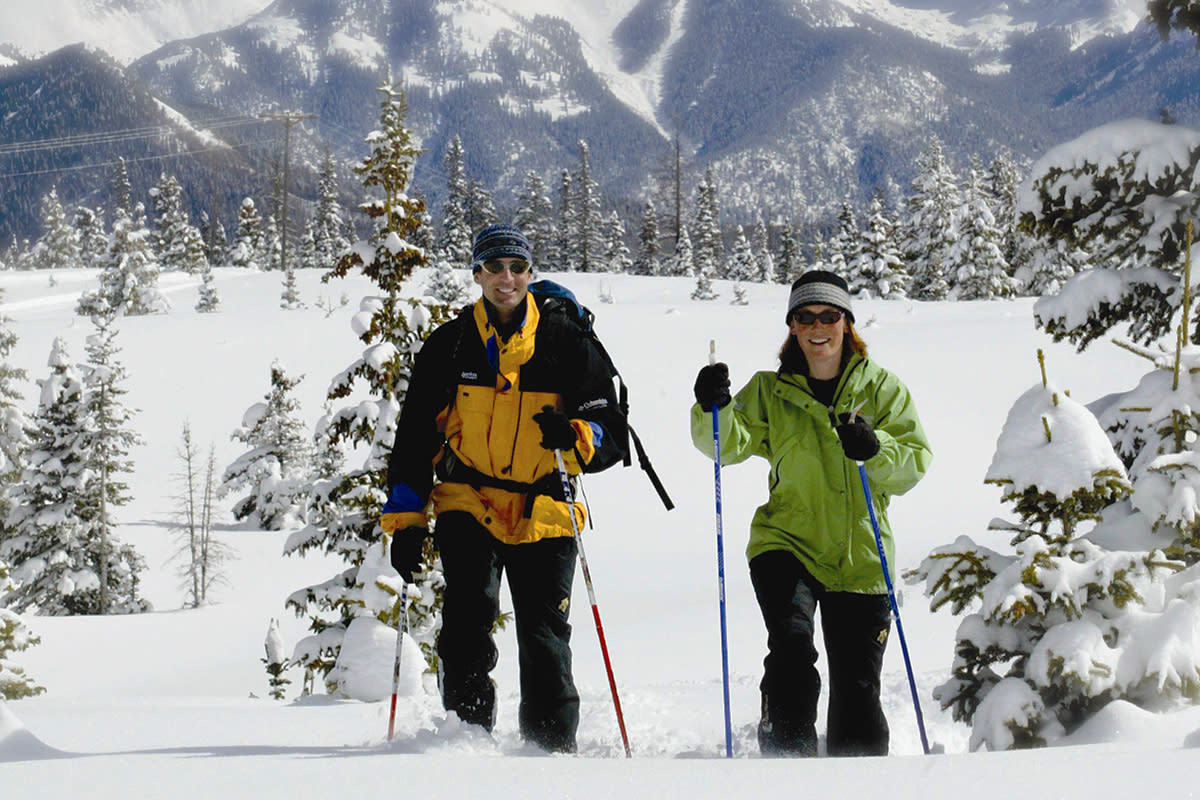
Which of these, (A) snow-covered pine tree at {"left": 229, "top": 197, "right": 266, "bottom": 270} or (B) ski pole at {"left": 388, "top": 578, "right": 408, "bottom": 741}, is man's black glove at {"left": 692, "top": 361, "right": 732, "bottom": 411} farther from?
(A) snow-covered pine tree at {"left": 229, "top": 197, "right": 266, "bottom": 270}

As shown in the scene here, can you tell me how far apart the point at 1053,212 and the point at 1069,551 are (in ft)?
11.1

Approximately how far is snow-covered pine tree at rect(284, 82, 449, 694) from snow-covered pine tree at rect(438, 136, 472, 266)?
Result: 51305mm

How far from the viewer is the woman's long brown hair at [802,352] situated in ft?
14.8

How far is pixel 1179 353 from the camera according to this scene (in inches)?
192

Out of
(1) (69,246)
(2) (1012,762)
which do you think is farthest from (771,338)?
(1) (69,246)

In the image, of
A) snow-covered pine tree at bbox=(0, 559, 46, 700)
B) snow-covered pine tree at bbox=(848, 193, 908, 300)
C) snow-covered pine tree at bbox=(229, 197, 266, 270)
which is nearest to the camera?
snow-covered pine tree at bbox=(0, 559, 46, 700)

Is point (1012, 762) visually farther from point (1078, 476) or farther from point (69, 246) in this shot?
point (69, 246)

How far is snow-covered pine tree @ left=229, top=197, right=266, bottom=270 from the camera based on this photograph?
7819 cm

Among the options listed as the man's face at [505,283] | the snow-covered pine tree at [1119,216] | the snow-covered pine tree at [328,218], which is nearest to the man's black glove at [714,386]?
the man's face at [505,283]

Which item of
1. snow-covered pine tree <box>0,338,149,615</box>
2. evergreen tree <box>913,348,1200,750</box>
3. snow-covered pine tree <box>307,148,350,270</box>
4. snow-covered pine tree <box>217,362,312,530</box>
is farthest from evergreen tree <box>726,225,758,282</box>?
evergreen tree <box>913,348,1200,750</box>

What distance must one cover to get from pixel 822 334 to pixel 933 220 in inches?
1979

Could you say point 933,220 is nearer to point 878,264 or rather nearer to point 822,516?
point 878,264

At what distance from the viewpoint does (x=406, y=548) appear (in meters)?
4.37

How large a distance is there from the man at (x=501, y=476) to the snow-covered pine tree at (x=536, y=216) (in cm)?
6200
